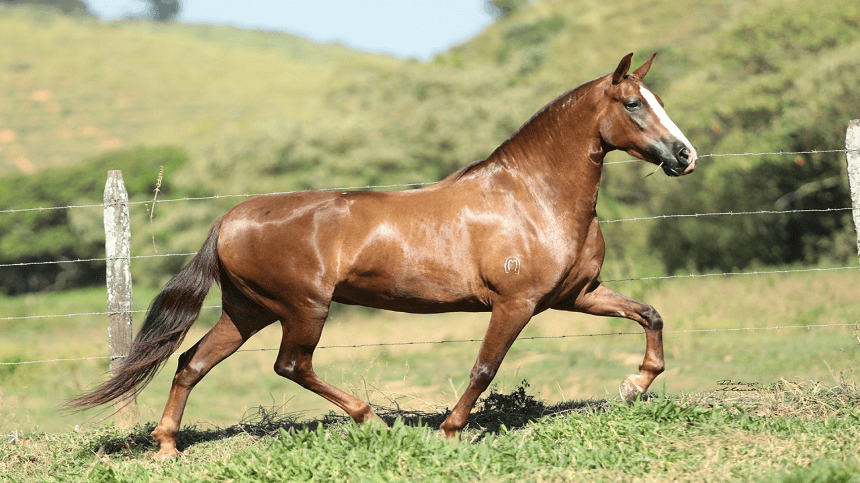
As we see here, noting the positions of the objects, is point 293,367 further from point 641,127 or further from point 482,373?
point 641,127

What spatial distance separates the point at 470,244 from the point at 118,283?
281cm

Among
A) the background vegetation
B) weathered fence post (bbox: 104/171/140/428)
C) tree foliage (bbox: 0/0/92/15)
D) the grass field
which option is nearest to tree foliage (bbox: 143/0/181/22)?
tree foliage (bbox: 0/0/92/15)

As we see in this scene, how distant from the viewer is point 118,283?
5695 millimetres

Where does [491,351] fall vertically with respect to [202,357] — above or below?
above

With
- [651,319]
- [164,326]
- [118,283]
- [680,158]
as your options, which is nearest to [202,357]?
[164,326]

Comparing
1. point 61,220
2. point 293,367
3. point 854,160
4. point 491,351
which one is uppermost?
point 854,160

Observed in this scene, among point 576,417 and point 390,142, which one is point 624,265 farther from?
point 576,417

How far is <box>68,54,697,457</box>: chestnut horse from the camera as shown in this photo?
4398mm

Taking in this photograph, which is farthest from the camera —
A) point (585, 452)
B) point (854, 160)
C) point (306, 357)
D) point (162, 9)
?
point (162, 9)

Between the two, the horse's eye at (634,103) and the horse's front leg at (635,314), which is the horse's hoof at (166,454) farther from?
the horse's eye at (634,103)

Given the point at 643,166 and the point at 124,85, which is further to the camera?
the point at 124,85

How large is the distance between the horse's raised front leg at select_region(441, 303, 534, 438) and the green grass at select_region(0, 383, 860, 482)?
26cm

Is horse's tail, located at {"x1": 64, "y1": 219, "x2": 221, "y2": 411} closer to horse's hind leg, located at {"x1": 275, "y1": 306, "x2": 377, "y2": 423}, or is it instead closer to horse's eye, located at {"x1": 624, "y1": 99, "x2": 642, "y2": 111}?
horse's hind leg, located at {"x1": 275, "y1": 306, "x2": 377, "y2": 423}

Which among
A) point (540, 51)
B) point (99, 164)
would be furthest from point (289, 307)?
point (540, 51)
